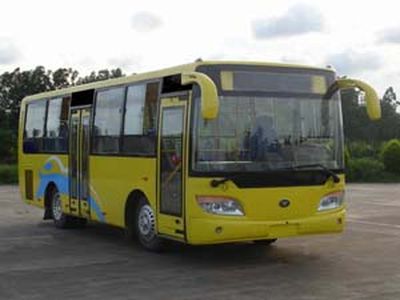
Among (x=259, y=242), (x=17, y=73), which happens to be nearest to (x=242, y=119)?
(x=259, y=242)

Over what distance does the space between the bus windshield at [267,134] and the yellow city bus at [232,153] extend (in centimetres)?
1

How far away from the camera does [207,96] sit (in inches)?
409

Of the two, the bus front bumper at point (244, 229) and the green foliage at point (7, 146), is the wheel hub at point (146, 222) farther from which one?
the green foliage at point (7, 146)

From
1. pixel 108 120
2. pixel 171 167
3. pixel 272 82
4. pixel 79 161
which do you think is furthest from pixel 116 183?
pixel 272 82

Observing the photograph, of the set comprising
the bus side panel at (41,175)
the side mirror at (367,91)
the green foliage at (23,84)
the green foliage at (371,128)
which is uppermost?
the green foliage at (23,84)

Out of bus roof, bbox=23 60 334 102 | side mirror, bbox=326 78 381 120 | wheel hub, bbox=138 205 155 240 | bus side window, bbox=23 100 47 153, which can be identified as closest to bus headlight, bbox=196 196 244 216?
wheel hub, bbox=138 205 155 240

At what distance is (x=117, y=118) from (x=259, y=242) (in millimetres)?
3185

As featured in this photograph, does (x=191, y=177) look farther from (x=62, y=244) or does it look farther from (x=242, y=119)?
(x=62, y=244)

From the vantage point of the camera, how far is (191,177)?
1112 cm

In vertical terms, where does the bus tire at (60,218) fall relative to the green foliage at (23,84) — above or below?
below

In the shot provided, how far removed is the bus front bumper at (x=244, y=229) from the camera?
10.9m

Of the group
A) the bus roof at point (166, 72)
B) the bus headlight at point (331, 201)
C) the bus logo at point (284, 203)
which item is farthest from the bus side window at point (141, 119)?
the bus headlight at point (331, 201)

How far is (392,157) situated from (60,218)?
25507mm

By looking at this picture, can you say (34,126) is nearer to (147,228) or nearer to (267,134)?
(147,228)
